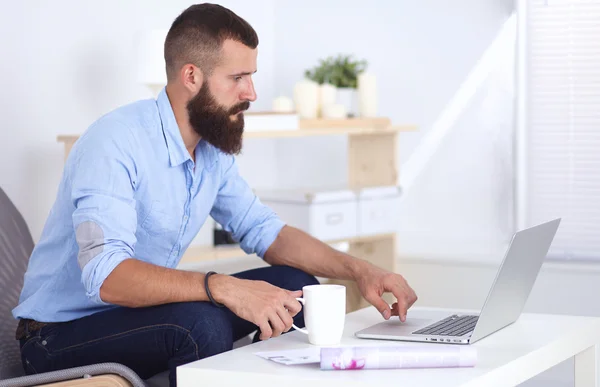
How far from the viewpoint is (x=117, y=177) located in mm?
1821

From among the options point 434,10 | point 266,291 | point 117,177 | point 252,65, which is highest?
point 434,10

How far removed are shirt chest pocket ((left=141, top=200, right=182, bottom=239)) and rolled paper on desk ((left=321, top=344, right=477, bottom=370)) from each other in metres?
0.67

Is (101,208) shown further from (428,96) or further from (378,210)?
(428,96)

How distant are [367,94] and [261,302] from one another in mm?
2058

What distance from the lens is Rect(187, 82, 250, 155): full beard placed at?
202 centimetres

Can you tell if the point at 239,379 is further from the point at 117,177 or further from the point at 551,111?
the point at 551,111

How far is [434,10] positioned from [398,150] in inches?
23.5

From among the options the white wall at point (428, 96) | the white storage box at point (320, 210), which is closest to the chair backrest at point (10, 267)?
the white storage box at point (320, 210)

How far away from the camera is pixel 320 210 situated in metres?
3.36

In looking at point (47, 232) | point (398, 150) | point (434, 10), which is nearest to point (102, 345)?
point (47, 232)

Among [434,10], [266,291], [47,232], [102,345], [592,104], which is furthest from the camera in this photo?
[434,10]

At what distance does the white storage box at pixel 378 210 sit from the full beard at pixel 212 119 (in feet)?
4.83

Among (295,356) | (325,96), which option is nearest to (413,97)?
(325,96)

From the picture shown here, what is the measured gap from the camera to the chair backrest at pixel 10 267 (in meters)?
2.07
